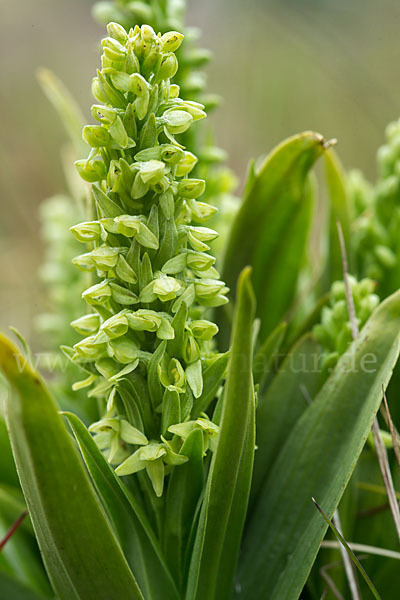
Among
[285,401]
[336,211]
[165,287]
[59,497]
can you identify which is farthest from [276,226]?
[59,497]

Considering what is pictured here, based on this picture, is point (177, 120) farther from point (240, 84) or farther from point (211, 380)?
point (240, 84)

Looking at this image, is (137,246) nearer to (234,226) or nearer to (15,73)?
(234,226)

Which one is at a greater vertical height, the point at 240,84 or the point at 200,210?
the point at 240,84

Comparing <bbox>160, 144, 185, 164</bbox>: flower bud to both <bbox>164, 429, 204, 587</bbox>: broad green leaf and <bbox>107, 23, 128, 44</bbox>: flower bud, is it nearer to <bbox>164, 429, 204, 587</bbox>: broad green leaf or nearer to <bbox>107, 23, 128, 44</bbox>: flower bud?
<bbox>107, 23, 128, 44</bbox>: flower bud

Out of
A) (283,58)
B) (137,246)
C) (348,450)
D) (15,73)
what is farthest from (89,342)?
(15,73)

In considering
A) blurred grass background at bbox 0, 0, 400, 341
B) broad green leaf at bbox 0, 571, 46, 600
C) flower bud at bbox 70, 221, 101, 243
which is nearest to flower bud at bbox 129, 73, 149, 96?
flower bud at bbox 70, 221, 101, 243

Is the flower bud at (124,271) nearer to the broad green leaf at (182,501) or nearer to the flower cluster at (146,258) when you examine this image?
the flower cluster at (146,258)
